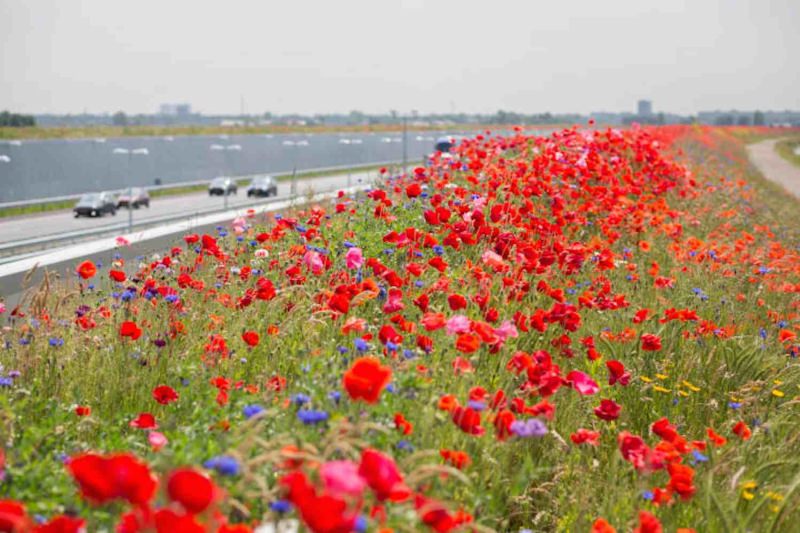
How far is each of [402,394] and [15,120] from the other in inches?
4416

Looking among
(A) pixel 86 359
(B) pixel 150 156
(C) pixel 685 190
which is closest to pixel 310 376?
(A) pixel 86 359

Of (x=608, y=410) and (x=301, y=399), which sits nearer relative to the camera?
(x=301, y=399)

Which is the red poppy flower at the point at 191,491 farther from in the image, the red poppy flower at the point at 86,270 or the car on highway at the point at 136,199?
the car on highway at the point at 136,199

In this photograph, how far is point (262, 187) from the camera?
55156 millimetres

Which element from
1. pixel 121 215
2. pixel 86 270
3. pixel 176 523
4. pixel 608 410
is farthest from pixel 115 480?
pixel 121 215

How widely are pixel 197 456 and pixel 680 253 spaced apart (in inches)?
270

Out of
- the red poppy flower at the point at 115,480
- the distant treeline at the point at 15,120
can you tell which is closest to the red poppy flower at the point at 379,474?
the red poppy flower at the point at 115,480

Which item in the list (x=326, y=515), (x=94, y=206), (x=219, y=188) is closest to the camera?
(x=326, y=515)

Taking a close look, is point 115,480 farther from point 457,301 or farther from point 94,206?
point 94,206

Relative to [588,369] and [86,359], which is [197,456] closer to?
[86,359]

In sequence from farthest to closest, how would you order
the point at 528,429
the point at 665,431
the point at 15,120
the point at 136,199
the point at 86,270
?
the point at 15,120, the point at 136,199, the point at 86,270, the point at 665,431, the point at 528,429

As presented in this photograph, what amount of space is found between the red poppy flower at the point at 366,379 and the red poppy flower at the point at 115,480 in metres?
0.85

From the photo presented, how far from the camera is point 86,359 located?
561cm

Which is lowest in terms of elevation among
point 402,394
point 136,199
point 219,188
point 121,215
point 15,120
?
point 121,215
